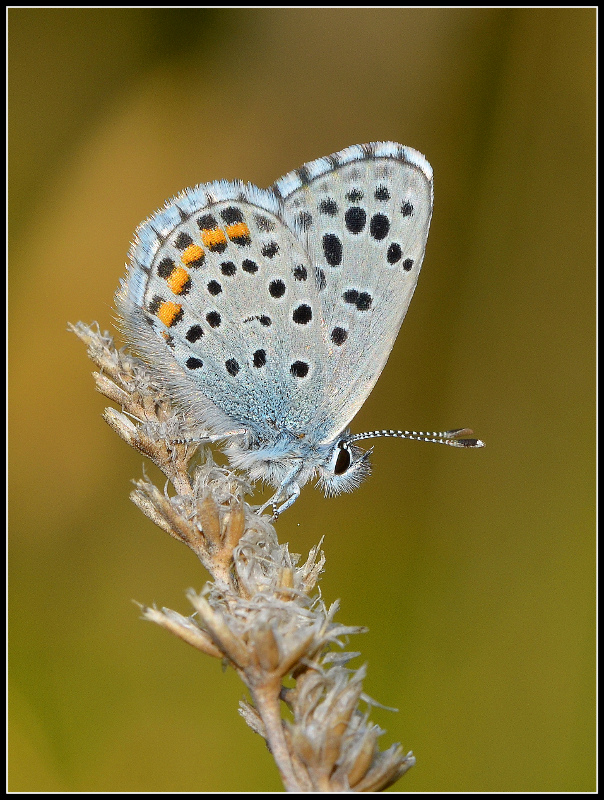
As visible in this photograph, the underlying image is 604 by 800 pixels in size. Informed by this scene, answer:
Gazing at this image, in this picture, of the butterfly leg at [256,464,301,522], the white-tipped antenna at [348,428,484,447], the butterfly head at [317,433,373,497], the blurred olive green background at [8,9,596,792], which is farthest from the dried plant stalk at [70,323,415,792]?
the blurred olive green background at [8,9,596,792]

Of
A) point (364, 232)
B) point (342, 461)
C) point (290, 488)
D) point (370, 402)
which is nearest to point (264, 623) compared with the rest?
point (290, 488)

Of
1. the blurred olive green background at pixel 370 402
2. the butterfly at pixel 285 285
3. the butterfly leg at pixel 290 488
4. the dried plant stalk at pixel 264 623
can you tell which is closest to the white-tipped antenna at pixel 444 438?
the butterfly at pixel 285 285

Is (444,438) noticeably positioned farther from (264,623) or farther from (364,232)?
(264,623)

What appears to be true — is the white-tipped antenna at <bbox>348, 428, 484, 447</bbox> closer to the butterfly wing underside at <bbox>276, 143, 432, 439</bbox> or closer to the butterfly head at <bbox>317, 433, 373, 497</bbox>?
the butterfly head at <bbox>317, 433, 373, 497</bbox>

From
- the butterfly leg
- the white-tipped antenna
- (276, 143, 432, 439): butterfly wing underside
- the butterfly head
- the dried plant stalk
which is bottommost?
the dried plant stalk

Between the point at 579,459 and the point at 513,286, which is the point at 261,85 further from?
the point at 579,459

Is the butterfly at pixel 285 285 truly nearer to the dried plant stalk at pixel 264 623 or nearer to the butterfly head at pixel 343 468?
the butterfly head at pixel 343 468
